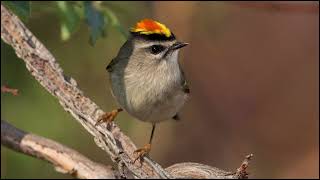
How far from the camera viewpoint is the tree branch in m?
2.58

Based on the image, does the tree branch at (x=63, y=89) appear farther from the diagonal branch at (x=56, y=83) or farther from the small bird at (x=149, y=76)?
→ the small bird at (x=149, y=76)

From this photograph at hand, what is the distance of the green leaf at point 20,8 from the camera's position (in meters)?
3.39

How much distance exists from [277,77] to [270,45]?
0.32 metres

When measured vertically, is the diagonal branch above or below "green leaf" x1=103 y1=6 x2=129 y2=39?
below

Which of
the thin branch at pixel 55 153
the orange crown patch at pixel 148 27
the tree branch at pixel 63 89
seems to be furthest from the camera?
the orange crown patch at pixel 148 27

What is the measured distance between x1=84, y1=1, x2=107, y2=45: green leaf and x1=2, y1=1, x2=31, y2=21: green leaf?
534mm

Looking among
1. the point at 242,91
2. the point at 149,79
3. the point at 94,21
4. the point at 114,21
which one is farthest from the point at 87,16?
the point at 242,91

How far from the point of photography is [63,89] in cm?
278

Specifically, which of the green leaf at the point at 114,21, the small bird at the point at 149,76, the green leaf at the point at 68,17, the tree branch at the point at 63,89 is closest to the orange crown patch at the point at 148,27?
the small bird at the point at 149,76

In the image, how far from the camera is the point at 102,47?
586 centimetres

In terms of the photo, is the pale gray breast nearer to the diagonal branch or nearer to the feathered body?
the feathered body

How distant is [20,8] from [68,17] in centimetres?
56

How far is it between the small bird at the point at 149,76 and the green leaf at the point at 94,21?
29cm

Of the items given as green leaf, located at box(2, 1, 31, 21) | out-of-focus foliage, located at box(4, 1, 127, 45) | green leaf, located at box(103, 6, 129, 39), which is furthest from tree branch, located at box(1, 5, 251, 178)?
green leaf, located at box(103, 6, 129, 39)
